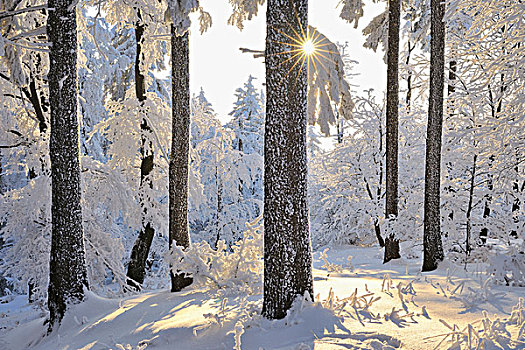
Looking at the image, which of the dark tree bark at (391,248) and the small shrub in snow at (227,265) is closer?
the small shrub in snow at (227,265)

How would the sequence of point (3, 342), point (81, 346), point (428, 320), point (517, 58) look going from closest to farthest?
point (428, 320)
point (81, 346)
point (3, 342)
point (517, 58)

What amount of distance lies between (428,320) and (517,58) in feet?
21.5

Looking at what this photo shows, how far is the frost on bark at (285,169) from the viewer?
5.05m

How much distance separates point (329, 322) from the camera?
4.56 m

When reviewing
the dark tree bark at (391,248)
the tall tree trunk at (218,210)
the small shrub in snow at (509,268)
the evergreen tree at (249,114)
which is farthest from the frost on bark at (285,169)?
the evergreen tree at (249,114)

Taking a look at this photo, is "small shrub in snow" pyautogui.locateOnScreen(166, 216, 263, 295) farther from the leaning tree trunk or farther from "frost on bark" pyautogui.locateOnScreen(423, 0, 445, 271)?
the leaning tree trunk

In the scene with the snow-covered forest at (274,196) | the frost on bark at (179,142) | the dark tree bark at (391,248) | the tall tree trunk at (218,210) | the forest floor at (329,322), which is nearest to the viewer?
the forest floor at (329,322)

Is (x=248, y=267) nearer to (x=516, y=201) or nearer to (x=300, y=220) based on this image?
(x=300, y=220)

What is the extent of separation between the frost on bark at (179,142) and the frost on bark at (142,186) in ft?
14.9

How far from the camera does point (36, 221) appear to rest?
38.4 feet

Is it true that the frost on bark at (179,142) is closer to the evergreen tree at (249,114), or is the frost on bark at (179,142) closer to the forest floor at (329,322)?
the forest floor at (329,322)

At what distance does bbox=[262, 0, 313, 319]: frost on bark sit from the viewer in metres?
5.05

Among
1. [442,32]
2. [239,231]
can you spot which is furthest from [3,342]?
[239,231]

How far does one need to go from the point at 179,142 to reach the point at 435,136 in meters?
5.70
